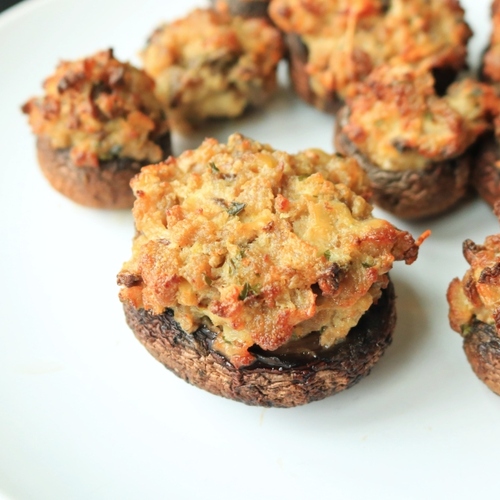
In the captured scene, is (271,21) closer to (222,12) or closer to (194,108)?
(222,12)

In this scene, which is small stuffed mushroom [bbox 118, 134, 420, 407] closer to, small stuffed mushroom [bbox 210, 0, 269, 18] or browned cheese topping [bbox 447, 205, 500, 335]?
browned cheese topping [bbox 447, 205, 500, 335]

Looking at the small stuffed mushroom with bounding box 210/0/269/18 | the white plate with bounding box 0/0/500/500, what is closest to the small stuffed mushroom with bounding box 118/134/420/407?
the white plate with bounding box 0/0/500/500

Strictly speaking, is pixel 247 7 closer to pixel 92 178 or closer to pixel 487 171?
pixel 92 178

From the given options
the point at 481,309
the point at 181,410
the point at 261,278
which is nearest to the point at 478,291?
the point at 481,309

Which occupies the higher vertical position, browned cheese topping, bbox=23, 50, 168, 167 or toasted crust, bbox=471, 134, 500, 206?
browned cheese topping, bbox=23, 50, 168, 167

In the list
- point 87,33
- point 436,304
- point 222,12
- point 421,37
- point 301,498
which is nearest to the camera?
point 301,498

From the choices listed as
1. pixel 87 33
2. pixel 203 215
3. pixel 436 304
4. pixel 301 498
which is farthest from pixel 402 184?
pixel 87 33
